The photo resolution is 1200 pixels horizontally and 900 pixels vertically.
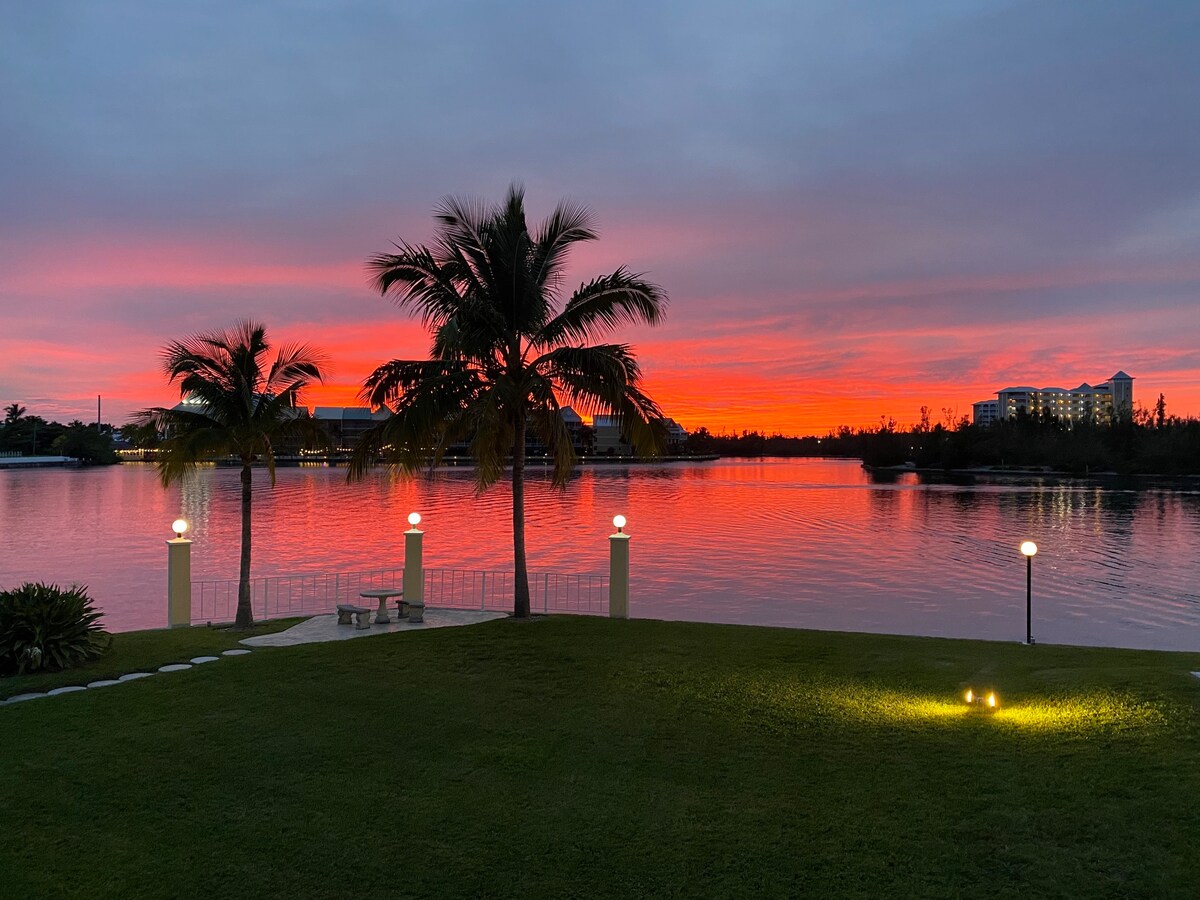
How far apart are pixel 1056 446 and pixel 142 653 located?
121 m

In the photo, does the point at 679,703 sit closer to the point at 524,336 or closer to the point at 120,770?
the point at 120,770

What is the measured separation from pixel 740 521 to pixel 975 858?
40196 millimetres

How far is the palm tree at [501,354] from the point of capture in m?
12.6

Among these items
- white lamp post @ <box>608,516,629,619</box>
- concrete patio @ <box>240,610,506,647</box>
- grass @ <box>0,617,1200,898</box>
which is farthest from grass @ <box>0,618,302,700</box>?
white lamp post @ <box>608,516,629,619</box>

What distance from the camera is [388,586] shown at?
22.8 m

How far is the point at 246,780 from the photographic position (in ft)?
19.6

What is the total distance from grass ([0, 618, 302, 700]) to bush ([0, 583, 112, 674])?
178 mm

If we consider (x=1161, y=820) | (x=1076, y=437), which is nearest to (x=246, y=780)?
(x=1161, y=820)

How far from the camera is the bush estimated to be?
9.28 meters

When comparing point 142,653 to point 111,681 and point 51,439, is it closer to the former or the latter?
point 111,681

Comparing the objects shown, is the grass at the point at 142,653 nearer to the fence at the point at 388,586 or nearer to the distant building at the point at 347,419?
the fence at the point at 388,586

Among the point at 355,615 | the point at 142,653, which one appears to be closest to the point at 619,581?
the point at 355,615

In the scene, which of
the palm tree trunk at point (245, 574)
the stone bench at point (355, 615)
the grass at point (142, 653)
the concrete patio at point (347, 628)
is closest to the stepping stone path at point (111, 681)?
the grass at point (142, 653)

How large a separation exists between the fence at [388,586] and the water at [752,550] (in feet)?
4.18
